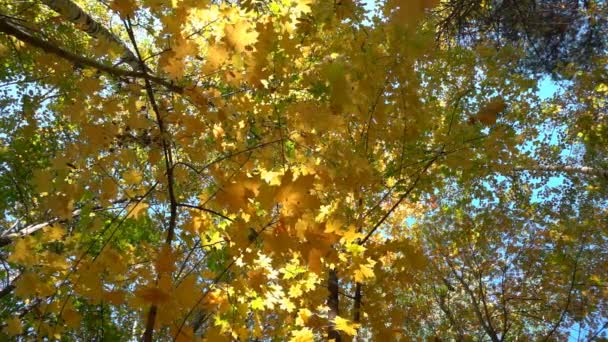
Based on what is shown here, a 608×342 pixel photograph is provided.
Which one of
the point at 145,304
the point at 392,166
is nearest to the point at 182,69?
the point at 145,304

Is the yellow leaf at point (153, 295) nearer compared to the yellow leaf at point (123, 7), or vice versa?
the yellow leaf at point (153, 295)

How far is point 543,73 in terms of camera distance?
370 inches

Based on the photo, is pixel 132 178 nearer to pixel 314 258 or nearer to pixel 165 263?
pixel 165 263

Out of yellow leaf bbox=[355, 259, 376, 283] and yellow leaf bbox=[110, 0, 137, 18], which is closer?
yellow leaf bbox=[110, 0, 137, 18]

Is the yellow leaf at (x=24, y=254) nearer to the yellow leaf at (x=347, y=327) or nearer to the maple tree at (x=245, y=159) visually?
the maple tree at (x=245, y=159)

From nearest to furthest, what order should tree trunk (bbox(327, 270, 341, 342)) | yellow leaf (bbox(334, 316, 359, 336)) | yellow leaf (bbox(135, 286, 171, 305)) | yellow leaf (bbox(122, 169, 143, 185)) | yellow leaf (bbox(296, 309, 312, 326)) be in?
yellow leaf (bbox(135, 286, 171, 305)) < yellow leaf (bbox(122, 169, 143, 185)) < yellow leaf (bbox(334, 316, 359, 336)) < yellow leaf (bbox(296, 309, 312, 326)) < tree trunk (bbox(327, 270, 341, 342))

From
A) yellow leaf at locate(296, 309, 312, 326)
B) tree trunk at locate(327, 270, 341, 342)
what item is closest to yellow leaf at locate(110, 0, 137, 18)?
yellow leaf at locate(296, 309, 312, 326)

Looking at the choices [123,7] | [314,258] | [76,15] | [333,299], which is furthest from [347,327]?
[76,15]

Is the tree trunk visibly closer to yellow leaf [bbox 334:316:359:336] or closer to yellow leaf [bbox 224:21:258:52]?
yellow leaf [bbox 334:316:359:336]

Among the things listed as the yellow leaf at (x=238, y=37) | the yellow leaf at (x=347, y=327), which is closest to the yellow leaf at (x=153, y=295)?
the yellow leaf at (x=238, y=37)

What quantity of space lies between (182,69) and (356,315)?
241 centimetres

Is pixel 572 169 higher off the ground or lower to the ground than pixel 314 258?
higher

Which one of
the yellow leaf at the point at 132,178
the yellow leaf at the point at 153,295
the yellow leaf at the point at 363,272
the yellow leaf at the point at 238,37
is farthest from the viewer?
the yellow leaf at the point at 363,272

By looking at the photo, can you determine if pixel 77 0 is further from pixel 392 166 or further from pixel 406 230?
pixel 406 230
